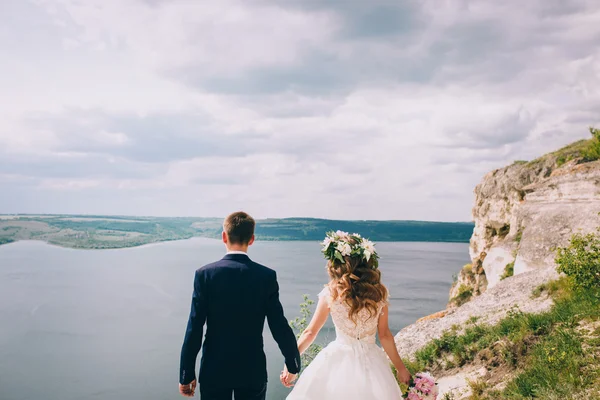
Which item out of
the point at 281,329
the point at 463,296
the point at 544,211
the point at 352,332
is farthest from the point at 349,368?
the point at 463,296

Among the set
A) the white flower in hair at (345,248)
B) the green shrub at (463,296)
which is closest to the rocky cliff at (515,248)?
the green shrub at (463,296)

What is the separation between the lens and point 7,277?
100562 millimetres

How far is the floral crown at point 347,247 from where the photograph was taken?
451 centimetres

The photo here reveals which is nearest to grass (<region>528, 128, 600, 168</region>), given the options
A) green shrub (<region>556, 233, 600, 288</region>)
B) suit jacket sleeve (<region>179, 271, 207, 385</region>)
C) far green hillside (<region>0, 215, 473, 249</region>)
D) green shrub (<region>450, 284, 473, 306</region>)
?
green shrub (<region>450, 284, 473, 306</region>)

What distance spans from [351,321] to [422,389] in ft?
3.11

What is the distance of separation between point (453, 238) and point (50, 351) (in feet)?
566

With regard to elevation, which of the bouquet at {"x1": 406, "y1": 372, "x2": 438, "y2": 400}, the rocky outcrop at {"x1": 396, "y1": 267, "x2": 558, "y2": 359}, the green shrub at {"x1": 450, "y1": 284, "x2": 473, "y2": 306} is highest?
the bouquet at {"x1": 406, "y1": 372, "x2": 438, "y2": 400}

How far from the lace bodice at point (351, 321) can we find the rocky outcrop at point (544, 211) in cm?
1168

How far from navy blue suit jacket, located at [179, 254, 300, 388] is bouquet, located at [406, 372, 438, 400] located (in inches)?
64.5

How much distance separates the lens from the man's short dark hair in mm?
3984

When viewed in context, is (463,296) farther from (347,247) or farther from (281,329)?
(281,329)

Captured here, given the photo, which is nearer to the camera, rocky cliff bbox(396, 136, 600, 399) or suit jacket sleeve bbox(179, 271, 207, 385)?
suit jacket sleeve bbox(179, 271, 207, 385)

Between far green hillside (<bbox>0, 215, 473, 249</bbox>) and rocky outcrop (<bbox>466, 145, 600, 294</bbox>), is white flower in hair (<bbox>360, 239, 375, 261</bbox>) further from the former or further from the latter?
far green hillside (<bbox>0, 215, 473, 249</bbox>)

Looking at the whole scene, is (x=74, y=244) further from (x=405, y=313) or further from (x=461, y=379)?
(x=461, y=379)
